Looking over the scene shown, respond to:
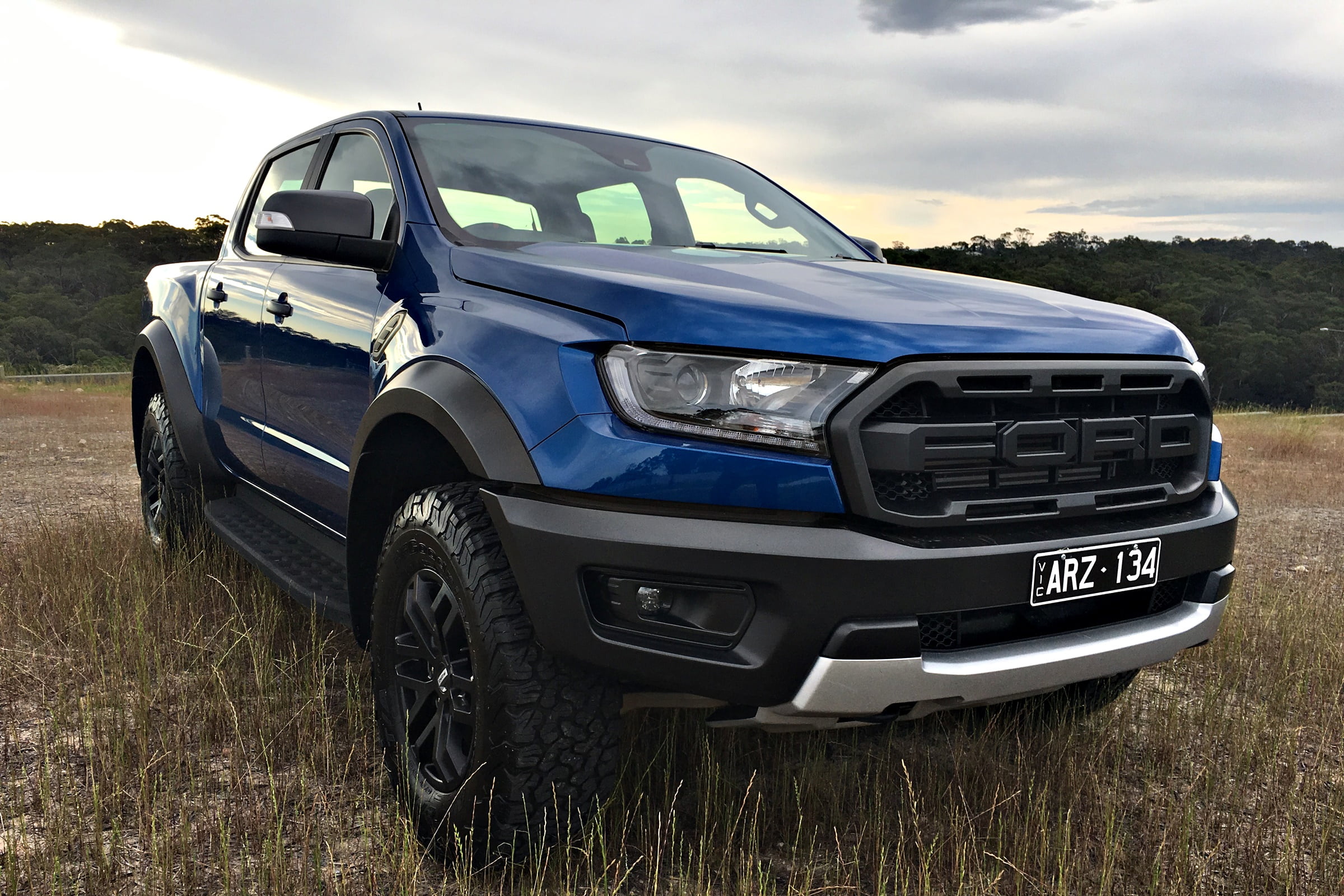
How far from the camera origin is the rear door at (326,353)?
9.45 feet

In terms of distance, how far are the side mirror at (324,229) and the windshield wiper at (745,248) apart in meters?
0.96

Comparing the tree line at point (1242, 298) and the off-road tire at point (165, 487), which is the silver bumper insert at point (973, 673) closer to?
the off-road tire at point (165, 487)

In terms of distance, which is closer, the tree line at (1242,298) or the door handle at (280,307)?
the door handle at (280,307)

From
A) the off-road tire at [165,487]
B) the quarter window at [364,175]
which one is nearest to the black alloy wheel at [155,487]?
the off-road tire at [165,487]

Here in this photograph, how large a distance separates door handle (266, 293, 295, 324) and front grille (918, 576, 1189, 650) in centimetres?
237

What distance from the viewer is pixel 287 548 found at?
359 centimetres

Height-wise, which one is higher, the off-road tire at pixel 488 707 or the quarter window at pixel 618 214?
the quarter window at pixel 618 214

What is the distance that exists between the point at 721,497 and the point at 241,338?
2.65 m

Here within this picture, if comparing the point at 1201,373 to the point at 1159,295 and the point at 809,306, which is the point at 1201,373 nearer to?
the point at 809,306

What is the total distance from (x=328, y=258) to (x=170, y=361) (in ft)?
6.96

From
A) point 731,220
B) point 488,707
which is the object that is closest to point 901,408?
point 488,707

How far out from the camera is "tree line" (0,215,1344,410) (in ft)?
147

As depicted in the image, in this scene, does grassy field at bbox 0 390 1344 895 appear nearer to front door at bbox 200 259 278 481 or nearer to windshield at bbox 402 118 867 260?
front door at bbox 200 259 278 481

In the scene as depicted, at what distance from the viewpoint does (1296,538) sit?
285 inches
